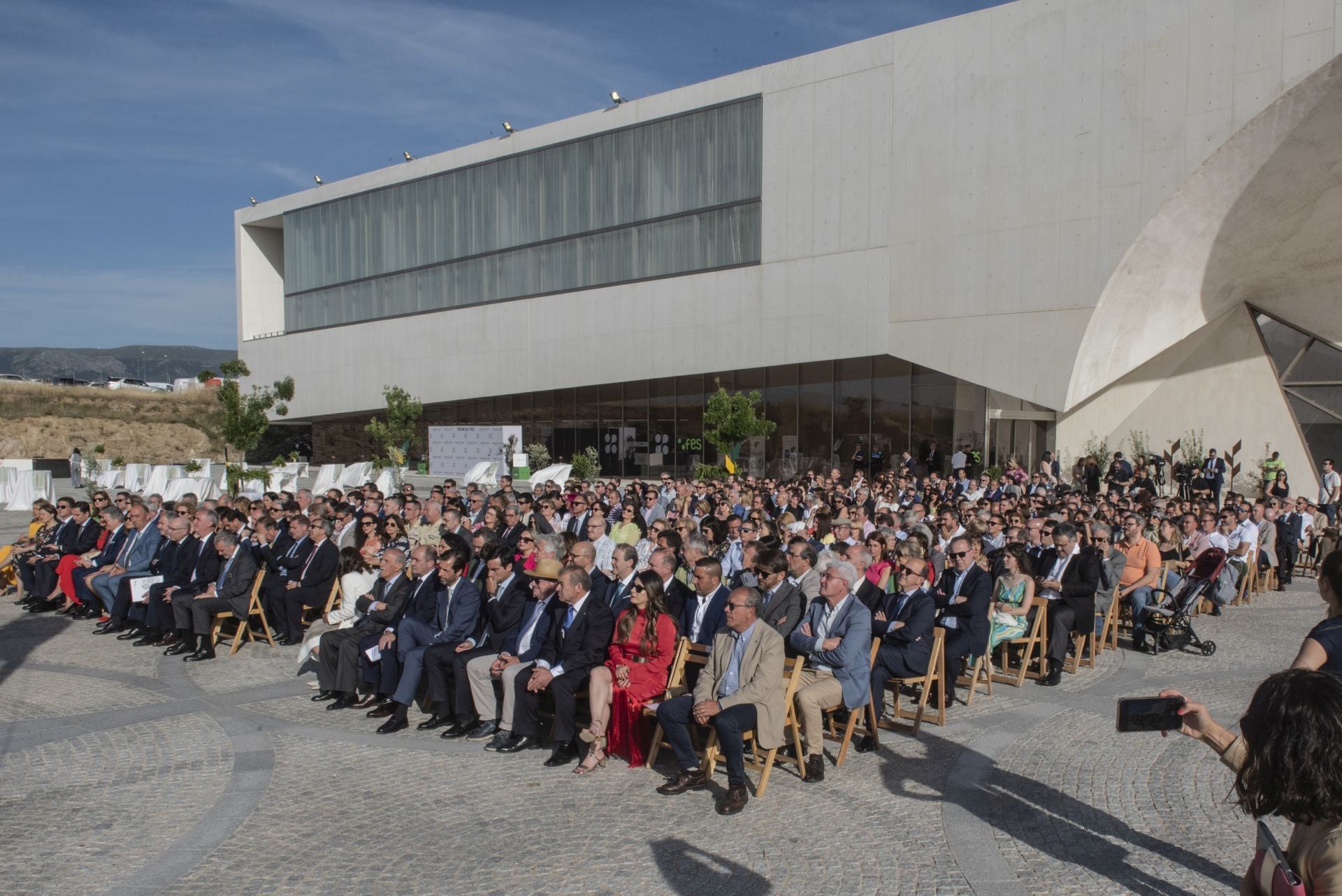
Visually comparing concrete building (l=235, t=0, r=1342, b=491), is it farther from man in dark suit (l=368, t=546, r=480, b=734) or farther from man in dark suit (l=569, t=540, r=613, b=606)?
man in dark suit (l=368, t=546, r=480, b=734)

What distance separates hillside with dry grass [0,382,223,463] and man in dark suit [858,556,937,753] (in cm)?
4748

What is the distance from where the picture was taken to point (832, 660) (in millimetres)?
6520

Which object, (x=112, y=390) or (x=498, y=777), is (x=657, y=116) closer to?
(x=498, y=777)

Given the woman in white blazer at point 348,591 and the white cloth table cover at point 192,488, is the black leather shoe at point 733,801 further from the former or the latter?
the white cloth table cover at point 192,488

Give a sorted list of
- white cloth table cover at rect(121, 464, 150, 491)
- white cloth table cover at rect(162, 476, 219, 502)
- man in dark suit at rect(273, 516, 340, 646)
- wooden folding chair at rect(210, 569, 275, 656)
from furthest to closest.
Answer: white cloth table cover at rect(121, 464, 150, 491) → white cloth table cover at rect(162, 476, 219, 502) → man in dark suit at rect(273, 516, 340, 646) → wooden folding chair at rect(210, 569, 275, 656)

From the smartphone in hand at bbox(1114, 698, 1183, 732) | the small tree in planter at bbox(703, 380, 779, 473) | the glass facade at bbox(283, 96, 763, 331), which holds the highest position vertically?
the glass facade at bbox(283, 96, 763, 331)

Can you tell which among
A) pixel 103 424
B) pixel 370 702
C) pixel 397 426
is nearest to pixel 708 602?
pixel 370 702

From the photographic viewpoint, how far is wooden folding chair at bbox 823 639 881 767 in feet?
21.2

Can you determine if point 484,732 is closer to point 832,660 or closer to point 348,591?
point 832,660

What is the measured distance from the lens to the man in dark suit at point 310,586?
10203 mm

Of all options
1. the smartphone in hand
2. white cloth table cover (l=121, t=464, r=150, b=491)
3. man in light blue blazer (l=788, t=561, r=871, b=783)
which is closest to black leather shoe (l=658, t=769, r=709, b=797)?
man in light blue blazer (l=788, t=561, r=871, b=783)

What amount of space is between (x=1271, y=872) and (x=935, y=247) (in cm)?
2419

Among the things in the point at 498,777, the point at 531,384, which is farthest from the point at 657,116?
the point at 498,777

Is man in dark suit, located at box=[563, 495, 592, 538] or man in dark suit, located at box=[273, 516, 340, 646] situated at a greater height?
man in dark suit, located at box=[563, 495, 592, 538]
